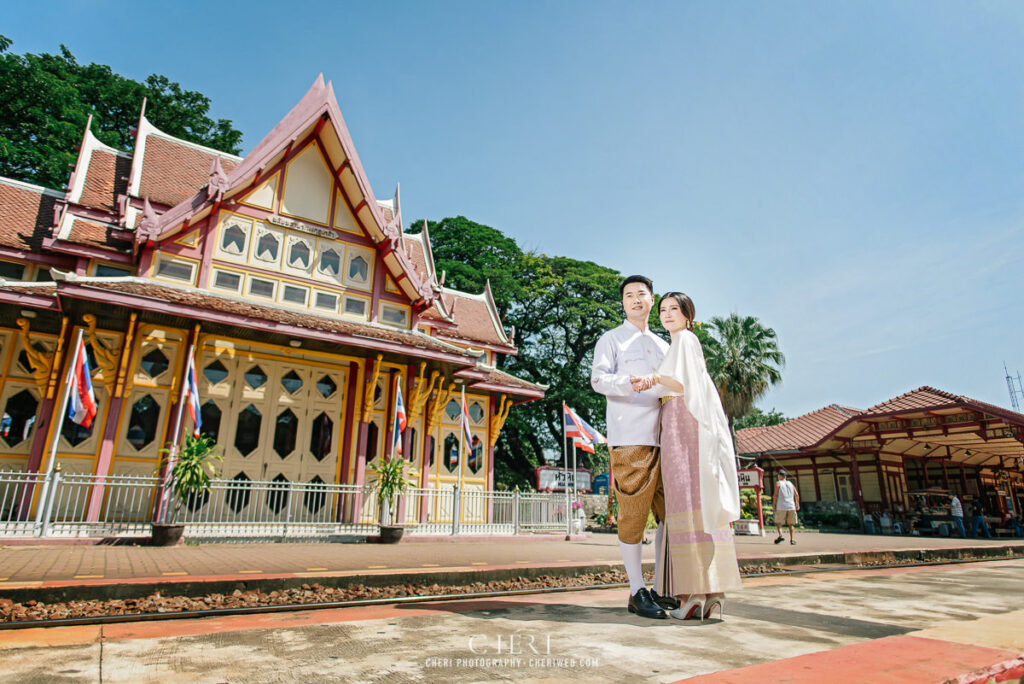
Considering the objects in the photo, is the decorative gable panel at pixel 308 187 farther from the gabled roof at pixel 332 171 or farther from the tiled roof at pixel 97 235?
the tiled roof at pixel 97 235

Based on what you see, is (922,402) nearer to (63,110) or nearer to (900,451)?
(900,451)

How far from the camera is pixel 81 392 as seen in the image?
32.2 feet

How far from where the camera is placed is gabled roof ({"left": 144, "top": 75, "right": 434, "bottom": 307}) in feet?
42.0

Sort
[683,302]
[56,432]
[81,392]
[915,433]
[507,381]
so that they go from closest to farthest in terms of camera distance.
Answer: [683,302], [81,392], [56,432], [507,381], [915,433]

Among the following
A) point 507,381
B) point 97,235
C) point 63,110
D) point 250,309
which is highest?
point 63,110

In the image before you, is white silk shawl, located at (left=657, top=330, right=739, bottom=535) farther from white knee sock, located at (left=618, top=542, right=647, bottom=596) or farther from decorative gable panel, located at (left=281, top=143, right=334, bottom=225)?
decorative gable panel, located at (left=281, top=143, right=334, bottom=225)

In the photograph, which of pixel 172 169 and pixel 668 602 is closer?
pixel 668 602

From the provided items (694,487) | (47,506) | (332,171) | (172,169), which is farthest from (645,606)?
(172,169)

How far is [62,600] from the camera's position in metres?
3.98

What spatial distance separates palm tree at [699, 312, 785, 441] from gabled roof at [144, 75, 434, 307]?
57.9 feet

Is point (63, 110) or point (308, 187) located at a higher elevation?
point (63, 110)

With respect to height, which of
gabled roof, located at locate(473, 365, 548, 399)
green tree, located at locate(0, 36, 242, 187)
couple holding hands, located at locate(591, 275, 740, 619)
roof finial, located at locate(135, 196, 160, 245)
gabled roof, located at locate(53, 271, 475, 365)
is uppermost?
green tree, located at locate(0, 36, 242, 187)

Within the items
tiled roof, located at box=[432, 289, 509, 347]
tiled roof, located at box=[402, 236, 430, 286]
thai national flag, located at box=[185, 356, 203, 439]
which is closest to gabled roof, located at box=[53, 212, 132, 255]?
thai national flag, located at box=[185, 356, 203, 439]

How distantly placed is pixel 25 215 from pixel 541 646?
54.5ft
